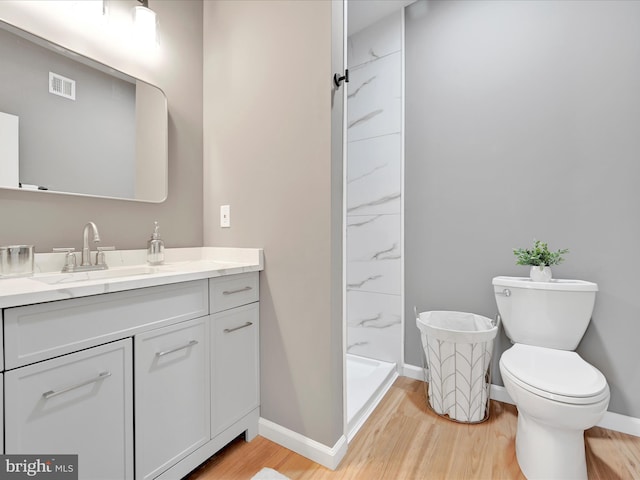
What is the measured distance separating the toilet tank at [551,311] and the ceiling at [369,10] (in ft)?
6.45

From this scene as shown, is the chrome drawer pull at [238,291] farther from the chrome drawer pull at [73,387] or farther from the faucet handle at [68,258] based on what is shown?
the faucet handle at [68,258]

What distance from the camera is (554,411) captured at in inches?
42.1

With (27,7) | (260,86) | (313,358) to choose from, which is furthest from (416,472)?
(27,7)

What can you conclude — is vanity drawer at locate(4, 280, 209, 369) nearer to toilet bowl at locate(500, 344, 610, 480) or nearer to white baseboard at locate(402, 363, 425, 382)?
toilet bowl at locate(500, 344, 610, 480)

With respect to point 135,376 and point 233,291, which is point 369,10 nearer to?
point 233,291

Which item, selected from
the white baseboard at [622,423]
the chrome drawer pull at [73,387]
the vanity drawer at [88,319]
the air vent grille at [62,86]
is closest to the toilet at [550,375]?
the white baseboard at [622,423]

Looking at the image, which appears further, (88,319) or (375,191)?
(375,191)

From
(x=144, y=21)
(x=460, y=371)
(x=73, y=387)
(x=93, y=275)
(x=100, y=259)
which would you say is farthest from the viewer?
(x=460, y=371)

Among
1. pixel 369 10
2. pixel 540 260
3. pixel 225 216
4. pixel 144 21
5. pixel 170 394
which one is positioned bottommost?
pixel 170 394

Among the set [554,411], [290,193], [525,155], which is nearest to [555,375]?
[554,411]

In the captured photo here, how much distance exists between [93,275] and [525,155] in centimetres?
225

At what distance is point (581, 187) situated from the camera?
156 cm

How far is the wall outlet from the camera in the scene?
1.62 m

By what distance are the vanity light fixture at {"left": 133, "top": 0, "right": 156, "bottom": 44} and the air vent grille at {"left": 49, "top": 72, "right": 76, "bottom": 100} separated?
420 mm
